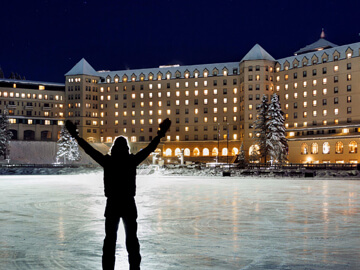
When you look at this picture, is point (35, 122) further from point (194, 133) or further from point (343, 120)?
point (343, 120)

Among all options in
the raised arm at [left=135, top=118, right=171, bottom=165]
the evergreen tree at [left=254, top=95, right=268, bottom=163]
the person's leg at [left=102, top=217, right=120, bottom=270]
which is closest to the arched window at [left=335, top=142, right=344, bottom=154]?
the evergreen tree at [left=254, top=95, right=268, bottom=163]

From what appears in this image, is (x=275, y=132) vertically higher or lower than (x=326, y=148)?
higher

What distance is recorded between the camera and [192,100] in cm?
11812

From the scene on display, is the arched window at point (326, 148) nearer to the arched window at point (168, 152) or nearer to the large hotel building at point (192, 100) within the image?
the large hotel building at point (192, 100)

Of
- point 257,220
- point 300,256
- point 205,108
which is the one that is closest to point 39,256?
point 300,256

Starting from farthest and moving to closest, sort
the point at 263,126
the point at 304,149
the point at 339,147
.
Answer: the point at 304,149 < the point at 339,147 < the point at 263,126

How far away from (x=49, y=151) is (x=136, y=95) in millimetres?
32670

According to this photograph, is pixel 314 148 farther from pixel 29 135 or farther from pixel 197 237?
pixel 197 237

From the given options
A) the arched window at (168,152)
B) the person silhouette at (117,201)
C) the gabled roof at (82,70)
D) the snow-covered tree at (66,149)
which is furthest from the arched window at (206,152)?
the person silhouette at (117,201)

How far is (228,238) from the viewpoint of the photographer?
9.76m

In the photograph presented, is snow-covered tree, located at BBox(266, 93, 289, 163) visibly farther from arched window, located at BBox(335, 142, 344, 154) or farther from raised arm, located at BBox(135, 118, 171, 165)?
raised arm, located at BBox(135, 118, 171, 165)

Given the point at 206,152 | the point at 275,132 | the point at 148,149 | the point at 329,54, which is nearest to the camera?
the point at 148,149

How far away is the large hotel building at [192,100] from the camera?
10050cm

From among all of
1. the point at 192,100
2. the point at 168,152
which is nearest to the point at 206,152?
the point at 168,152
